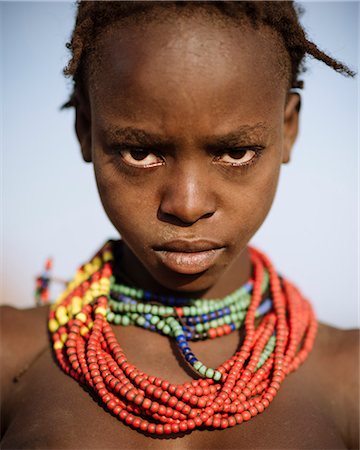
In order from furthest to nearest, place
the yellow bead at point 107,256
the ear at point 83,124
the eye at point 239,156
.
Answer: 1. the yellow bead at point 107,256
2. the ear at point 83,124
3. the eye at point 239,156

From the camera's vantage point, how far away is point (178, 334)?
1.68 m

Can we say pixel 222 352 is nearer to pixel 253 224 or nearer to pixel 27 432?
pixel 253 224

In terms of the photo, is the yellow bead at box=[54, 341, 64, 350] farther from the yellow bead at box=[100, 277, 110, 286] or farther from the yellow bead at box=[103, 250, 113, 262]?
the yellow bead at box=[103, 250, 113, 262]

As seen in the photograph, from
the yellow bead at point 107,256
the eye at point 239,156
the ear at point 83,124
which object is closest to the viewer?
the eye at point 239,156

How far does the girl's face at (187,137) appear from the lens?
1.37 meters

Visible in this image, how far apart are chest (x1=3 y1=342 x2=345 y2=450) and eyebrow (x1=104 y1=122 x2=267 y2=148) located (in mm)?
764

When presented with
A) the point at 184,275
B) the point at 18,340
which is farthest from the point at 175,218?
the point at 18,340

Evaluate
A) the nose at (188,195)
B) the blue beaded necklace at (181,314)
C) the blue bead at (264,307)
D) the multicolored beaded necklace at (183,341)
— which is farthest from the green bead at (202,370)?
the nose at (188,195)

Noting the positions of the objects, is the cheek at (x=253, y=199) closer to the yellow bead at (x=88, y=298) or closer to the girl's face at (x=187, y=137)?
the girl's face at (x=187, y=137)

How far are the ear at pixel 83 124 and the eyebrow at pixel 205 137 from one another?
0.28 m

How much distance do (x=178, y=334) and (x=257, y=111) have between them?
71cm

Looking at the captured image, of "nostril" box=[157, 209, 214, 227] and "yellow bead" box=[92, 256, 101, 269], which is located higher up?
"nostril" box=[157, 209, 214, 227]

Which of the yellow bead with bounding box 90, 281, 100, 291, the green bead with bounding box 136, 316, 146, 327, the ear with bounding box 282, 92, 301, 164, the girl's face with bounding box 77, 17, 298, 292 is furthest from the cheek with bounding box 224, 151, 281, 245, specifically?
the yellow bead with bounding box 90, 281, 100, 291

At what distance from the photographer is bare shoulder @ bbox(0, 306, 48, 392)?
1847 mm
